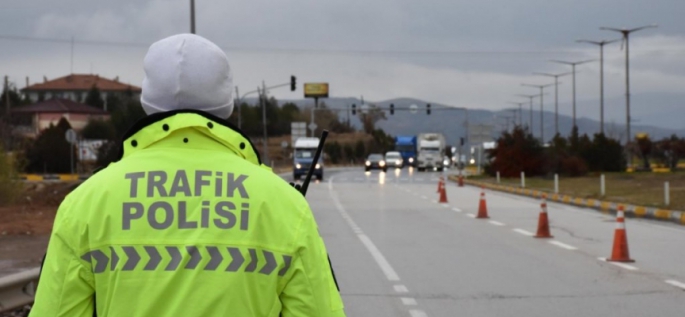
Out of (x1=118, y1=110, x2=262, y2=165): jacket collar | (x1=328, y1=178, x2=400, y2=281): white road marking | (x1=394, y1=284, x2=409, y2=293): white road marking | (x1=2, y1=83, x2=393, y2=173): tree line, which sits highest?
(x1=2, y1=83, x2=393, y2=173): tree line

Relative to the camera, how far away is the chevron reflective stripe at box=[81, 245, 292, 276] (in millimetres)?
2768

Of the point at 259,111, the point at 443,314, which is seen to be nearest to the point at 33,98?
the point at 259,111

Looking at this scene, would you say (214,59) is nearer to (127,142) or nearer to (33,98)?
(127,142)

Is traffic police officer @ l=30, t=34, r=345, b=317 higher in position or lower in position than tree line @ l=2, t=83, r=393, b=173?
lower

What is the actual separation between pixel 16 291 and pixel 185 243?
345 inches

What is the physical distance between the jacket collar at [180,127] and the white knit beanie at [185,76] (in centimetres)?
6

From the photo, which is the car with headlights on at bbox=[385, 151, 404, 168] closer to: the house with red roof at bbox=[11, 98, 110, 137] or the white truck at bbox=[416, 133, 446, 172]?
the white truck at bbox=[416, 133, 446, 172]

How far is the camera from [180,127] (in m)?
2.99

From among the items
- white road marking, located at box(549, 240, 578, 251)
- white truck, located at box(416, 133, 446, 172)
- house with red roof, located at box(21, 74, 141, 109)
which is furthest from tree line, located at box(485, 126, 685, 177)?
house with red roof, located at box(21, 74, 141, 109)

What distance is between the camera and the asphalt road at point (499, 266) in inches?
472

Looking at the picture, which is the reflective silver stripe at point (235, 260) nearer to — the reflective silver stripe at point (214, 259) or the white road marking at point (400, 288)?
the reflective silver stripe at point (214, 259)

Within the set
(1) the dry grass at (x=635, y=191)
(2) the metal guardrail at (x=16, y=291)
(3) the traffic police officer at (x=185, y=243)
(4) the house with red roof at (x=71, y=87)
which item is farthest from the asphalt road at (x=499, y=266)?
(4) the house with red roof at (x=71, y=87)

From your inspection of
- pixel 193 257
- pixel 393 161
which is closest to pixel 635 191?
pixel 193 257

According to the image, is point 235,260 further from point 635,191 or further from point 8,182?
point 635,191
